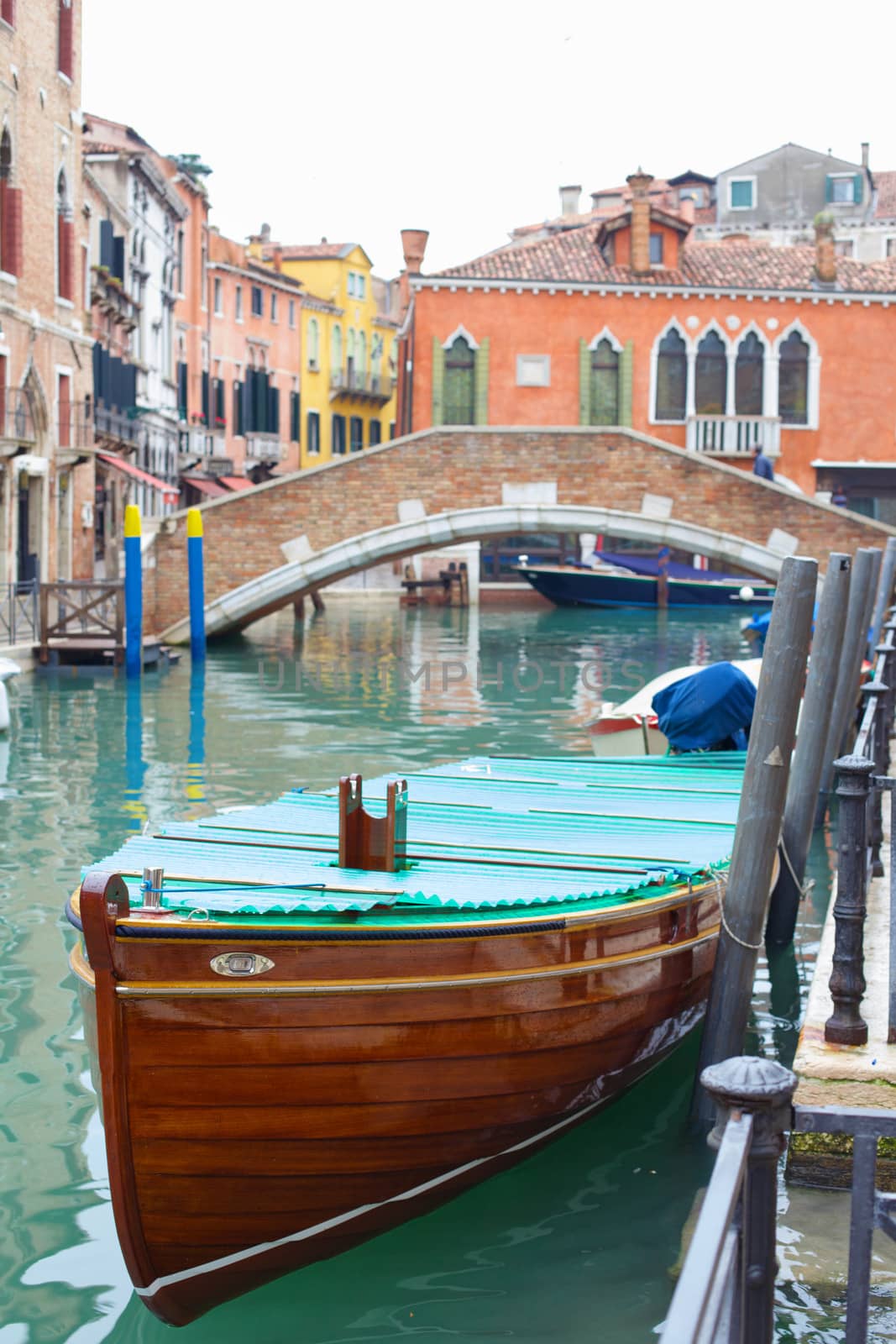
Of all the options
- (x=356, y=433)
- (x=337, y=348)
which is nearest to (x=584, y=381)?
(x=337, y=348)

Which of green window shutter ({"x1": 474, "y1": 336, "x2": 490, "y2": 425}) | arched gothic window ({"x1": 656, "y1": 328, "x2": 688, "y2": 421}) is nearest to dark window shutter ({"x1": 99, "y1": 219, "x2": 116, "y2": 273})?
green window shutter ({"x1": 474, "y1": 336, "x2": 490, "y2": 425})

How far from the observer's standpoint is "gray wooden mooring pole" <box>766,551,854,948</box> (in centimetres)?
519

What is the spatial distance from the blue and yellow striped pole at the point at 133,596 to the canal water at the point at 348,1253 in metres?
2.59

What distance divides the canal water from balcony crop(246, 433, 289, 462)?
75.6 ft

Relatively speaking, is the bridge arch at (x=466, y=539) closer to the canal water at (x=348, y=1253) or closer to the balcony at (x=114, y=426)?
the canal water at (x=348, y=1253)

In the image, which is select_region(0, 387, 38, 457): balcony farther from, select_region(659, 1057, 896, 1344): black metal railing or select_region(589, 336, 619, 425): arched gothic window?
select_region(659, 1057, 896, 1344): black metal railing

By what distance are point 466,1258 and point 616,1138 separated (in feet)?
2.36

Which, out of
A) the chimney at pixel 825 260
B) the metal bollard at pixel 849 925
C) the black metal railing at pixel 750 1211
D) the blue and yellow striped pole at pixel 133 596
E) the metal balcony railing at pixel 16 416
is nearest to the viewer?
the black metal railing at pixel 750 1211

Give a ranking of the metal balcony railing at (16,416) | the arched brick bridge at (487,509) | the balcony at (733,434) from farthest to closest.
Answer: the balcony at (733,434) < the metal balcony railing at (16,416) < the arched brick bridge at (487,509)

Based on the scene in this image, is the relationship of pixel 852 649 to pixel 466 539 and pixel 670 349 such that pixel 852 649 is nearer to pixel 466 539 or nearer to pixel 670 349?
pixel 466 539

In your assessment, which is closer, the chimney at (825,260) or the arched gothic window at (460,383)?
the arched gothic window at (460,383)

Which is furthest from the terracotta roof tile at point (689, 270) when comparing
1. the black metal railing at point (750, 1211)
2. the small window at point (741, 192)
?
the black metal railing at point (750, 1211)

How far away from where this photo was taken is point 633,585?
2369cm

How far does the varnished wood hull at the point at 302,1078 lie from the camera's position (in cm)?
285
